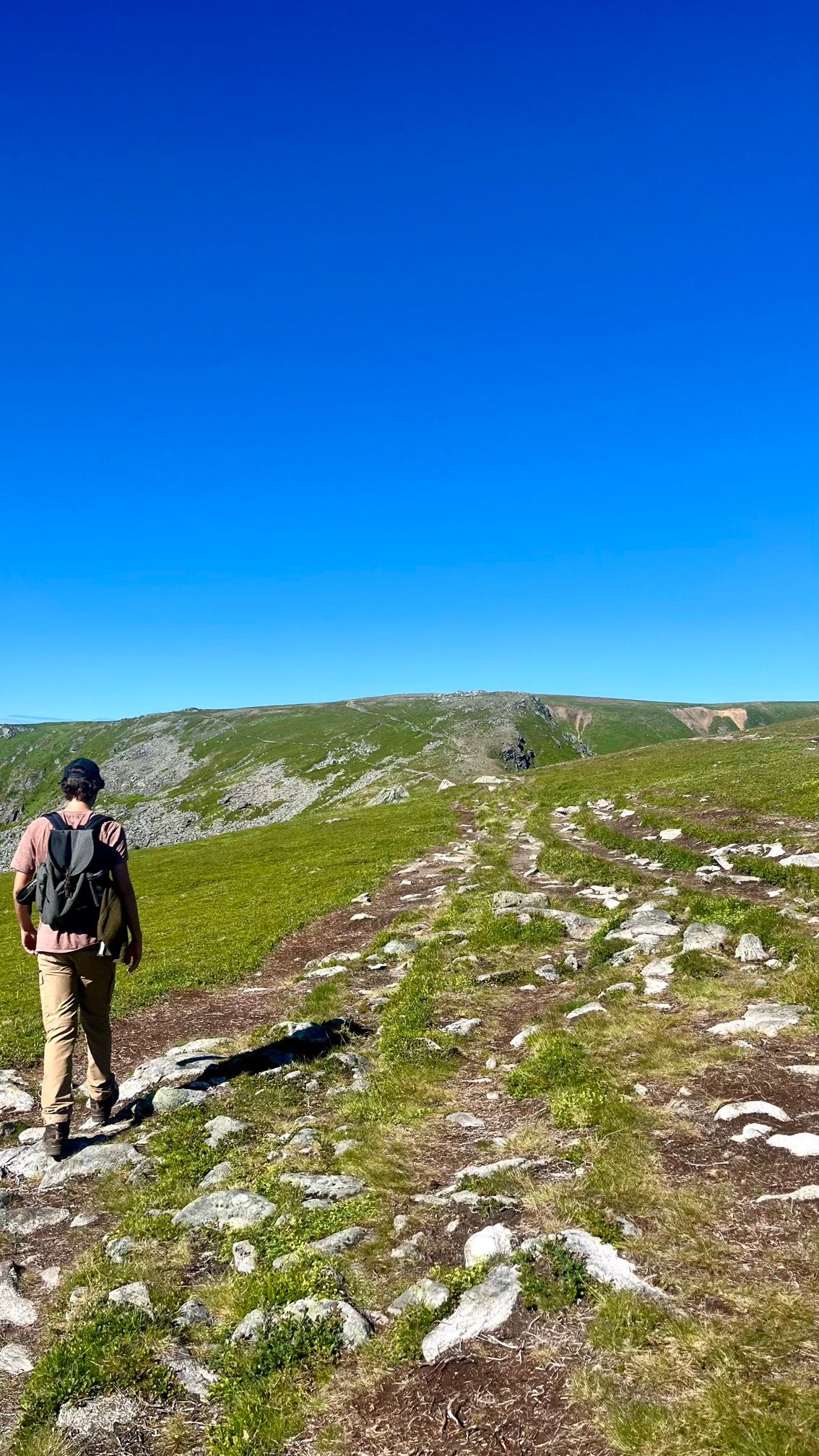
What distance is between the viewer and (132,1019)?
669 inches

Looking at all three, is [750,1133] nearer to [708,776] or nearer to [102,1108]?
[102,1108]

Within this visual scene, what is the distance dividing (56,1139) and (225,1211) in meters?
3.53

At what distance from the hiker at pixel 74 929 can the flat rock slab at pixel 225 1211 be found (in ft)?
10.3

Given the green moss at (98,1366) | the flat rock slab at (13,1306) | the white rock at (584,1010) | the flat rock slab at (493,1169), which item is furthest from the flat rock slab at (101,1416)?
the white rock at (584,1010)

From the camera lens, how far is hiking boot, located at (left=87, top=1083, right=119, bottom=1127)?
10.9m

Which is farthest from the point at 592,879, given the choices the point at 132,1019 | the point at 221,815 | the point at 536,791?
the point at 221,815

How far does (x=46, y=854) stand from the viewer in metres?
10.8

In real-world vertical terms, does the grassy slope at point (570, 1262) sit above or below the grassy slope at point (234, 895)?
above

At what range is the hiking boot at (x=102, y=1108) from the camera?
10.9 m

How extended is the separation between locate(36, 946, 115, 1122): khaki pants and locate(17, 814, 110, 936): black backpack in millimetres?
531

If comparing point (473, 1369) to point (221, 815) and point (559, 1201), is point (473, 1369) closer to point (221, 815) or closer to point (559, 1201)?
point (559, 1201)

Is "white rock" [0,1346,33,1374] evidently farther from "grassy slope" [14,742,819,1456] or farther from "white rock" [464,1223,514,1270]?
"white rock" [464,1223,514,1270]

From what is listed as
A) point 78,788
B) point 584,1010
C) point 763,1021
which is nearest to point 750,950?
point 763,1021

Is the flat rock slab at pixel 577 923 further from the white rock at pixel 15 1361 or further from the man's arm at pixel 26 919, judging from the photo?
the white rock at pixel 15 1361
